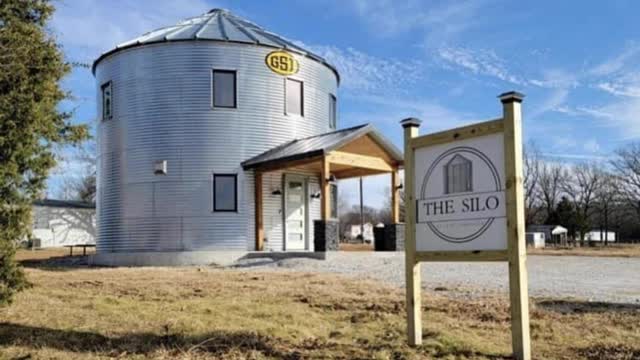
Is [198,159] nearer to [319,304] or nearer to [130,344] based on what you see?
[319,304]

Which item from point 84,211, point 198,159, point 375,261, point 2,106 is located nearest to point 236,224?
point 198,159

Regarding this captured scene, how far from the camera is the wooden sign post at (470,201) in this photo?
5207 millimetres

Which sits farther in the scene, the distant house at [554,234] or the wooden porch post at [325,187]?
the distant house at [554,234]

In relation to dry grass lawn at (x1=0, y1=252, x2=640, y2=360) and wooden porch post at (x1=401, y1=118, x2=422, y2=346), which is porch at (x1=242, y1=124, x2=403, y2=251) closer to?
dry grass lawn at (x1=0, y1=252, x2=640, y2=360)

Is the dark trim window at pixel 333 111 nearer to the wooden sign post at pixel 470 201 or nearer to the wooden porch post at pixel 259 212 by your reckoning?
the wooden porch post at pixel 259 212

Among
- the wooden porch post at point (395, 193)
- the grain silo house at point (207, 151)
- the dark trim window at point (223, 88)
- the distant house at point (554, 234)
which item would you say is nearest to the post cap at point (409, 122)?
the grain silo house at point (207, 151)

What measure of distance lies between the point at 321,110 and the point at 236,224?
4.97 m

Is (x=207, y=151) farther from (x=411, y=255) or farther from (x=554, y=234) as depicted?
(x=554, y=234)

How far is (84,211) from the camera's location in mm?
45188

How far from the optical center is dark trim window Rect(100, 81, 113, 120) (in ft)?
65.2

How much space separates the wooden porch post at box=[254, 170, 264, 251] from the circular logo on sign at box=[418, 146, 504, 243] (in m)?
12.9

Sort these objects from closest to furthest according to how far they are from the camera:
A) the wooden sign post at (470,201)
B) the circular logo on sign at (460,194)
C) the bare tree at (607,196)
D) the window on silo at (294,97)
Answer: the wooden sign post at (470,201)
the circular logo on sign at (460,194)
the window on silo at (294,97)
the bare tree at (607,196)

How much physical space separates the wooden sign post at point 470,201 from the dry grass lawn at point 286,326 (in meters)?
0.60

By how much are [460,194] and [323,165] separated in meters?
10.5
